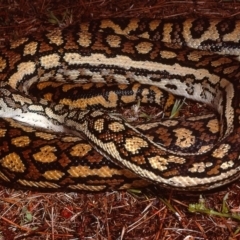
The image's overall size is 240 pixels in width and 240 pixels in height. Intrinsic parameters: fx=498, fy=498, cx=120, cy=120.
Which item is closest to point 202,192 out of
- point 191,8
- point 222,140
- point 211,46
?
point 222,140

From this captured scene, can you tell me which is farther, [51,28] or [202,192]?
[51,28]

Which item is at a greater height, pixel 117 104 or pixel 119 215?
pixel 117 104

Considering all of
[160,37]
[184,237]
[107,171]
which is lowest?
[184,237]

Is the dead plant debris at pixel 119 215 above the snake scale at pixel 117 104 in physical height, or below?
below

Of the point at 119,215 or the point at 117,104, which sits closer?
the point at 119,215

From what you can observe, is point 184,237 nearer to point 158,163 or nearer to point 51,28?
point 158,163

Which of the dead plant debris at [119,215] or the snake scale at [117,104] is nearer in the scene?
the snake scale at [117,104]

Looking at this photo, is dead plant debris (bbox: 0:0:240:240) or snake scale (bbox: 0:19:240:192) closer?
snake scale (bbox: 0:19:240:192)

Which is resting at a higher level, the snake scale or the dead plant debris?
the snake scale
